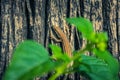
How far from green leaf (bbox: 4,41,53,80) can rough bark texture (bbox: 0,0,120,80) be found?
41 cm

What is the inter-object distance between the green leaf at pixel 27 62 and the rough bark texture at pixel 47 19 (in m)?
0.41

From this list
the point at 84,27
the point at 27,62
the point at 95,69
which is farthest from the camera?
the point at 95,69

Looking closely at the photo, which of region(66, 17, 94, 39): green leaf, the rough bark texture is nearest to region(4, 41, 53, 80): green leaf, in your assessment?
region(66, 17, 94, 39): green leaf

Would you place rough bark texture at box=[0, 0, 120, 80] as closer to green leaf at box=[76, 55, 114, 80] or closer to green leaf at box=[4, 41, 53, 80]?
green leaf at box=[76, 55, 114, 80]

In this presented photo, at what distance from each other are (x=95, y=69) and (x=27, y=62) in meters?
0.30

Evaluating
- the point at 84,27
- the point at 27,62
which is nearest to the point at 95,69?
the point at 84,27

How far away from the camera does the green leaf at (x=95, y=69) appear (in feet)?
3.00

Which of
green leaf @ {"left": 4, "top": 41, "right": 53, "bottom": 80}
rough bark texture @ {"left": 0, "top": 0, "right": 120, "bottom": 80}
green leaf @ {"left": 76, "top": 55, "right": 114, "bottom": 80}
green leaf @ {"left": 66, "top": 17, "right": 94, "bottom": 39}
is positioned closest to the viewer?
green leaf @ {"left": 4, "top": 41, "right": 53, "bottom": 80}

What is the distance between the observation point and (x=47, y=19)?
119 centimetres

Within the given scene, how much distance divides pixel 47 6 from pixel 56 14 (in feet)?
0.14

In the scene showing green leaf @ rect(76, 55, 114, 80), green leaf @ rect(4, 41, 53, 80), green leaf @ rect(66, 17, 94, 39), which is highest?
green leaf @ rect(66, 17, 94, 39)

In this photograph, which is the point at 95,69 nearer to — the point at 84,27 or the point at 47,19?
the point at 84,27

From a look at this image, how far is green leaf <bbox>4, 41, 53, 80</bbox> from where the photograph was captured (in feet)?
2.15

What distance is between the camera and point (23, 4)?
1.17 metres
